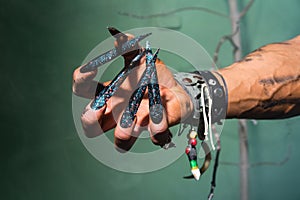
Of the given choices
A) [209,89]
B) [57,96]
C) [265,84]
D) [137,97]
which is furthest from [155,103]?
[57,96]

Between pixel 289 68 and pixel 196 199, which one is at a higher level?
pixel 289 68

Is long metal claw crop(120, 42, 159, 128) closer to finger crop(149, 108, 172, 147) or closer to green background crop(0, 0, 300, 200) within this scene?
finger crop(149, 108, 172, 147)

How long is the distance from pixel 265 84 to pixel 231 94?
0.25 feet

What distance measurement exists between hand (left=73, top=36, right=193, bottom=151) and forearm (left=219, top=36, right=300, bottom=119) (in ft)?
0.36

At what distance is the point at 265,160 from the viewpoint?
188 centimetres

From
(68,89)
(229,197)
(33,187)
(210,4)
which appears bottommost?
(229,197)

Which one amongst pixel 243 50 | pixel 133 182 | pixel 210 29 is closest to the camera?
pixel 133 182

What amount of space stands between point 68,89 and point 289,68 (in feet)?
2.64

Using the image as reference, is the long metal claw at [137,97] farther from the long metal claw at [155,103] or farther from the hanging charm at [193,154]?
the hanging charm at [193,154]

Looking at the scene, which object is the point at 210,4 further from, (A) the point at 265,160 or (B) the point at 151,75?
(B) the point at 151,75

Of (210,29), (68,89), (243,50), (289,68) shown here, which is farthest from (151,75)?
(243,50)

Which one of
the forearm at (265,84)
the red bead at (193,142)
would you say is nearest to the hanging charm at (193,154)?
the red bead at (193,142)

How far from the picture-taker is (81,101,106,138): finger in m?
0.56

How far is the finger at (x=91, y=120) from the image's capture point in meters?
0.56
